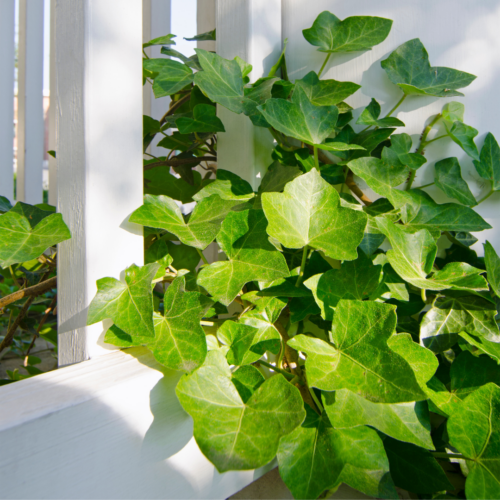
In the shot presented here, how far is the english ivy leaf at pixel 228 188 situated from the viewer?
573mm

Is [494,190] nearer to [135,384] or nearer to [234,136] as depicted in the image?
[234,136]

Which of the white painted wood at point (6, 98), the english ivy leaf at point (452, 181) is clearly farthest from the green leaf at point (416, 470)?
the white painted wood at point (6, 98)

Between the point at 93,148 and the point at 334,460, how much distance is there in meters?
0.45

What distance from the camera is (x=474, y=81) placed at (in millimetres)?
631

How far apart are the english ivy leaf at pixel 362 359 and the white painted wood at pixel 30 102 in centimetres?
186

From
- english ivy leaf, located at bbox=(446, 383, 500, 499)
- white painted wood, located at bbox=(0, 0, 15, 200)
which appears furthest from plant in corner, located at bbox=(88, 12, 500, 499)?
white painted wood, located at bbox=(0, 0, 15, 200)

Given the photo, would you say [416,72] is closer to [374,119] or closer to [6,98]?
[374,119]

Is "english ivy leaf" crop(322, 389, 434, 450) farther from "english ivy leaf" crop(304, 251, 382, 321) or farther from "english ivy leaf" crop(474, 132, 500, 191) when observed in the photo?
"english ivy leaf" crop(474, 132, 500, 191)

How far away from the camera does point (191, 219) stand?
1.67 ft

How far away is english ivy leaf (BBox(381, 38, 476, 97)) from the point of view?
609mm

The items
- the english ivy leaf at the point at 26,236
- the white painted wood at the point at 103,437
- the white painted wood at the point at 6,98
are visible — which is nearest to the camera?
the white painted wood at the point at 103,437

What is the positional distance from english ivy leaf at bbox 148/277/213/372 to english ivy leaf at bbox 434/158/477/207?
43 centimetres

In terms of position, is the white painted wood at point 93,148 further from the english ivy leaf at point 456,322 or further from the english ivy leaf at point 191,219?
the english ivy leaf at point 456,322

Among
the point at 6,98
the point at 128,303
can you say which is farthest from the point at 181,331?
the point at 6,98
